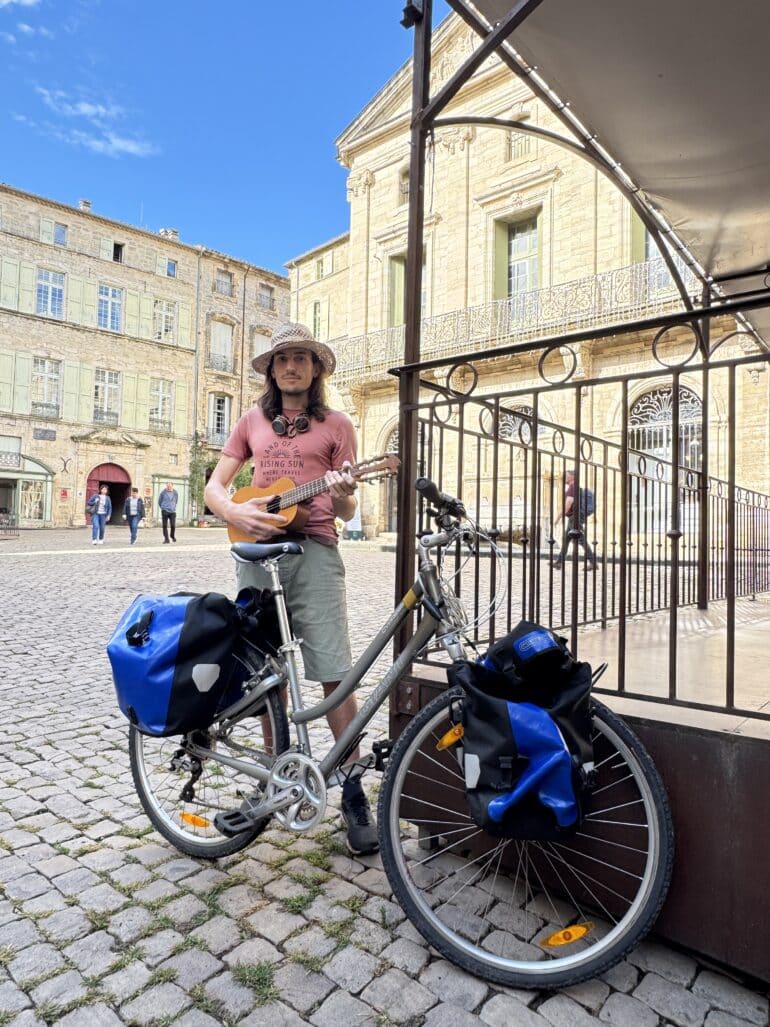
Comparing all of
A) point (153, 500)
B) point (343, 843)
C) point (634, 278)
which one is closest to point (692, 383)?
point (634, 278)

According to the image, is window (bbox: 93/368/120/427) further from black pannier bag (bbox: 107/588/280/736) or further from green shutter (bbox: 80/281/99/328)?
black pannier bag (bbox: 107/588/280/736)

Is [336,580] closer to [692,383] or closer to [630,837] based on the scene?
[630,837]

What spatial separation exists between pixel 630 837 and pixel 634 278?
1779cm

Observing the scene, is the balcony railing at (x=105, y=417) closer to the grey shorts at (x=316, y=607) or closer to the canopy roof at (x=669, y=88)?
the canopy roof at (x=669, y=88)

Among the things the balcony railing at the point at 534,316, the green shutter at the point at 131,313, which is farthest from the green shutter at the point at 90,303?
the balcony railing at the point at 534,316

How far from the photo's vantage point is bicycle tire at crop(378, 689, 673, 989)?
5.48 ft

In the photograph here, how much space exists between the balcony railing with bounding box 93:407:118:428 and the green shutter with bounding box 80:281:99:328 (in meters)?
4.53

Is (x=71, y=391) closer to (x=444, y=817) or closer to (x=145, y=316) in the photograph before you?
(x=145, y=316)

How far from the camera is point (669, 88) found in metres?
2.82

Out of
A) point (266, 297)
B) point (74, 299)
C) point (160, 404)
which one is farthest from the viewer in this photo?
point (266, 297)

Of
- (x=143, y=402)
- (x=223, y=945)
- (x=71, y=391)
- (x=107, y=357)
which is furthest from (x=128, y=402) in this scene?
(x=223, y=945)

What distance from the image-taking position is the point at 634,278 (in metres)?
17.0

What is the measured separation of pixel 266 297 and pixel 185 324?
21.6 feet

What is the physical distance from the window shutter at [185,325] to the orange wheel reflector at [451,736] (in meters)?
39.3
